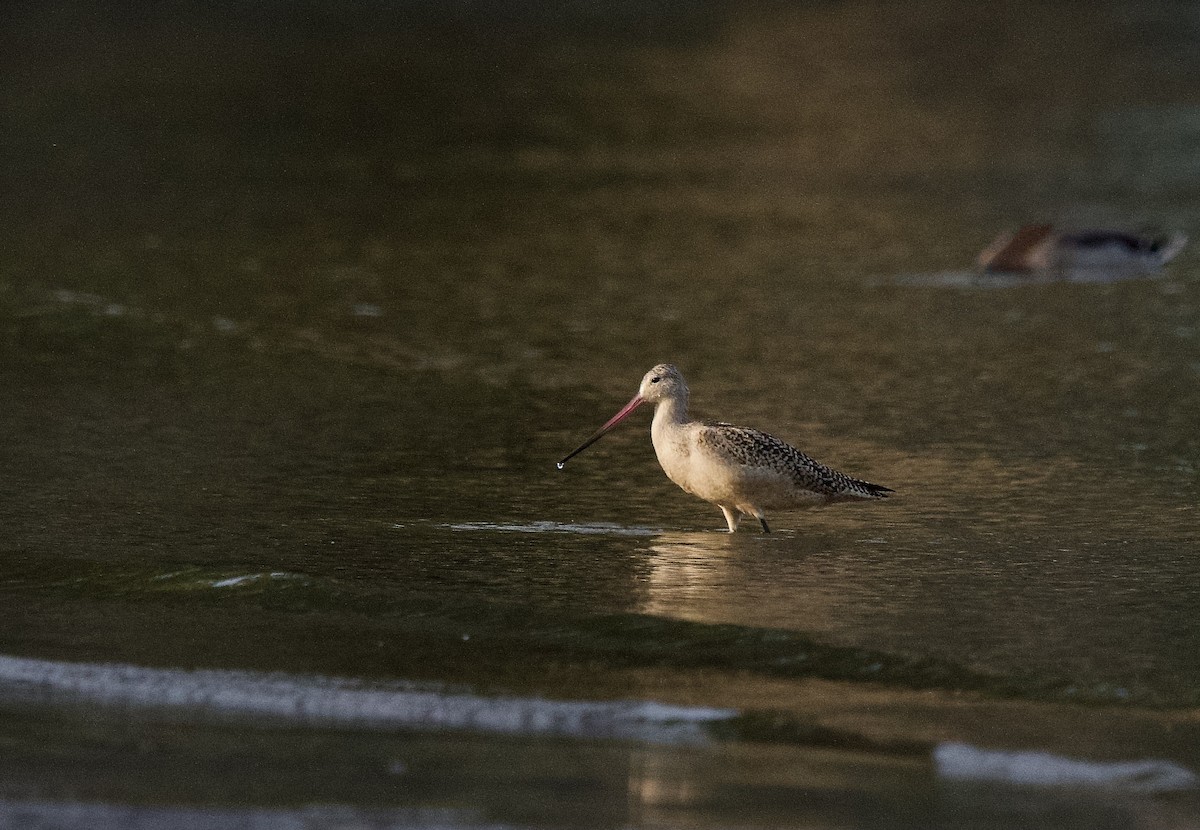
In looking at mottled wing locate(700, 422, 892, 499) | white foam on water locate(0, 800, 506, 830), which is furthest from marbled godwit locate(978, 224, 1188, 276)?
white foam on water locate(0, 800, 506, 830)

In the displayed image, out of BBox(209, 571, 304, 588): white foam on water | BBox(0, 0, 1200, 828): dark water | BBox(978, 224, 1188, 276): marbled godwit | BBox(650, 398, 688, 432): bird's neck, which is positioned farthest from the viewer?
BBox(978, 224, 1188, 276): marbled godwit

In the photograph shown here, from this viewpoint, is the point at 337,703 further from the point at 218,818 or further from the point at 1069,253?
the point at 1069,253

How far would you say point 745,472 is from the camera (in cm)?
923

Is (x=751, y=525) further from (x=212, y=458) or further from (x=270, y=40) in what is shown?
(x=270, y=40)

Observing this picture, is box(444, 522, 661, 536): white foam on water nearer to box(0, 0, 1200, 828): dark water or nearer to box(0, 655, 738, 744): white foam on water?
box(0, 0, 1200, 828): dark water

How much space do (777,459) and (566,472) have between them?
5.92 feet

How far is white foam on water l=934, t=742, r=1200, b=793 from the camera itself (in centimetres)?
615

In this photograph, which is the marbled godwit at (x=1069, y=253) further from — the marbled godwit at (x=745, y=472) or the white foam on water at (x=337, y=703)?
the white foam on water at (x=337, y=703)

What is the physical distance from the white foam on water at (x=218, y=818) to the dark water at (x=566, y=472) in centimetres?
2

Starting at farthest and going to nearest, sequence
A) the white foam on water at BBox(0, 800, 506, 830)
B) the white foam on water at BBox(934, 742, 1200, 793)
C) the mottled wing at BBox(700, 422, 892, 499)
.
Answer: the mottled wing at BBox(700, 422, 892, 499), the white foam on water at BBox(934, 742, 1200, 793), the white foam on water at BBox(0, 800, 506, 830)

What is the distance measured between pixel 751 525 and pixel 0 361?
18.4 feet

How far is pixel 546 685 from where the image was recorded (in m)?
7.06

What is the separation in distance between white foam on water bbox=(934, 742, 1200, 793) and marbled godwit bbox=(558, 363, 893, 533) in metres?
2.99

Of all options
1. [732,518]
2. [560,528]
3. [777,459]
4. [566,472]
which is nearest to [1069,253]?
[566,472]
